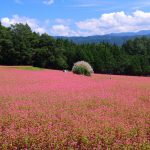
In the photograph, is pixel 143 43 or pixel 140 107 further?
pixel 143 43

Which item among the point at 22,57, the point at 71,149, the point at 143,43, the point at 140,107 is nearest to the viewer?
the point at 71,149

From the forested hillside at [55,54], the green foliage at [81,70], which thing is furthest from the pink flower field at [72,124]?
the forested hillside at [55,54]

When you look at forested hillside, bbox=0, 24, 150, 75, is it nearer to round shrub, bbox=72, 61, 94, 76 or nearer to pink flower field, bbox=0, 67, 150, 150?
round shrub, bbox=72, 61, 94, 76

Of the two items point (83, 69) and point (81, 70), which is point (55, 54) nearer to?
point (81, 70)

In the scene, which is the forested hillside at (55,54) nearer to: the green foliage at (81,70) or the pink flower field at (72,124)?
the green foliage at (81,70)

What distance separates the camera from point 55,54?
93.3 metres

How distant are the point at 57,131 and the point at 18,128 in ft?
3.80

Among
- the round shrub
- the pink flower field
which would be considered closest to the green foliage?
the round shrub

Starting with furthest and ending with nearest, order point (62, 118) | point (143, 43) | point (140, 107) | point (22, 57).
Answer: point (143, 43), point (22, 57), point (140, 107), point (62, 118)

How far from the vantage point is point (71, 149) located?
9953 millimetres

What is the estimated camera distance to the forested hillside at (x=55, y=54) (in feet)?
299

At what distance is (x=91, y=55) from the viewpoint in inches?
3868

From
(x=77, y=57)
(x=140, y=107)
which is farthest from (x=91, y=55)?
(x=140, y=107)

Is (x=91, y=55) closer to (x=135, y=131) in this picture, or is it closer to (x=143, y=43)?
(x=143, y=43)
